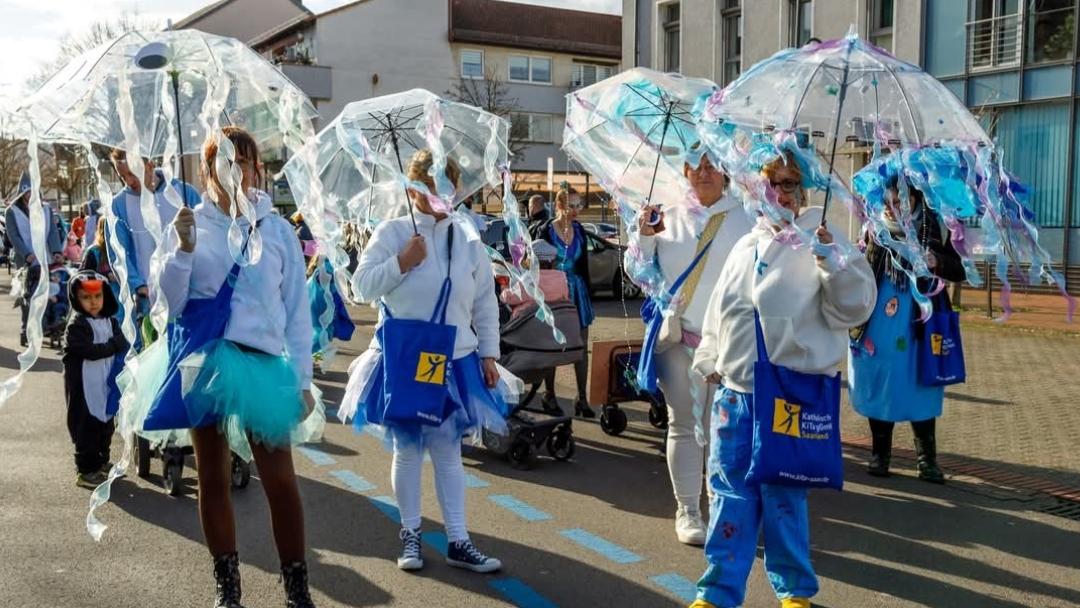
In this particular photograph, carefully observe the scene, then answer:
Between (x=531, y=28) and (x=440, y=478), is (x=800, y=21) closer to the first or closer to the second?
(x=440, y=478)

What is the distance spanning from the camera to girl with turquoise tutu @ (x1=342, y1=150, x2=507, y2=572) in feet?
16.8

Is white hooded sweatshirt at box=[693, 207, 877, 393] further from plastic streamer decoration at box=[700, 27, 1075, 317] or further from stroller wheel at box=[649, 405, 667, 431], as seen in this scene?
stroller wheel at box=[649, 405, 667, 431]

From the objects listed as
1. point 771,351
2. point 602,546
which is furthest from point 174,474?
point 771,351

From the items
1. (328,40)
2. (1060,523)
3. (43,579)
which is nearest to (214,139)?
(43,579)

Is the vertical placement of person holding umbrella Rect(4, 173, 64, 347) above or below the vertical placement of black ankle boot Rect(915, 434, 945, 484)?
above

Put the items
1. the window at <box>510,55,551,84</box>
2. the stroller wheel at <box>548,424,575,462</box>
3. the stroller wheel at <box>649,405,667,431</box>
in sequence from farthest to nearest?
the window at <box>510,55,551,84</box>
the stroller wheel at <box>649,405,667,431</box>
the stroller wheel at <box>548,424,575,462</box>

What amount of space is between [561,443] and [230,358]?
13.0 ft

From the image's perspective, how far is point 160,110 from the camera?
15.3ft

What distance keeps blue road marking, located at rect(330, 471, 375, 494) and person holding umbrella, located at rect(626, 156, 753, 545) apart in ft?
7.06

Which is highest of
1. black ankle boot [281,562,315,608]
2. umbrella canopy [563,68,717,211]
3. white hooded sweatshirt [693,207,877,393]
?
umbrella canopy [563,68,717,211]

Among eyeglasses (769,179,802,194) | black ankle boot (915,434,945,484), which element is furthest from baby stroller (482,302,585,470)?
eyeglasses (769,179,802,194)

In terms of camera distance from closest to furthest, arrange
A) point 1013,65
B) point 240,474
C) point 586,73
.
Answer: point 240,474
point 1013,65
point 586,73

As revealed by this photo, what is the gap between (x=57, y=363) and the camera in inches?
498

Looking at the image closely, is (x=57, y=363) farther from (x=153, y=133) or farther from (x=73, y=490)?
(x=153, y=133)
